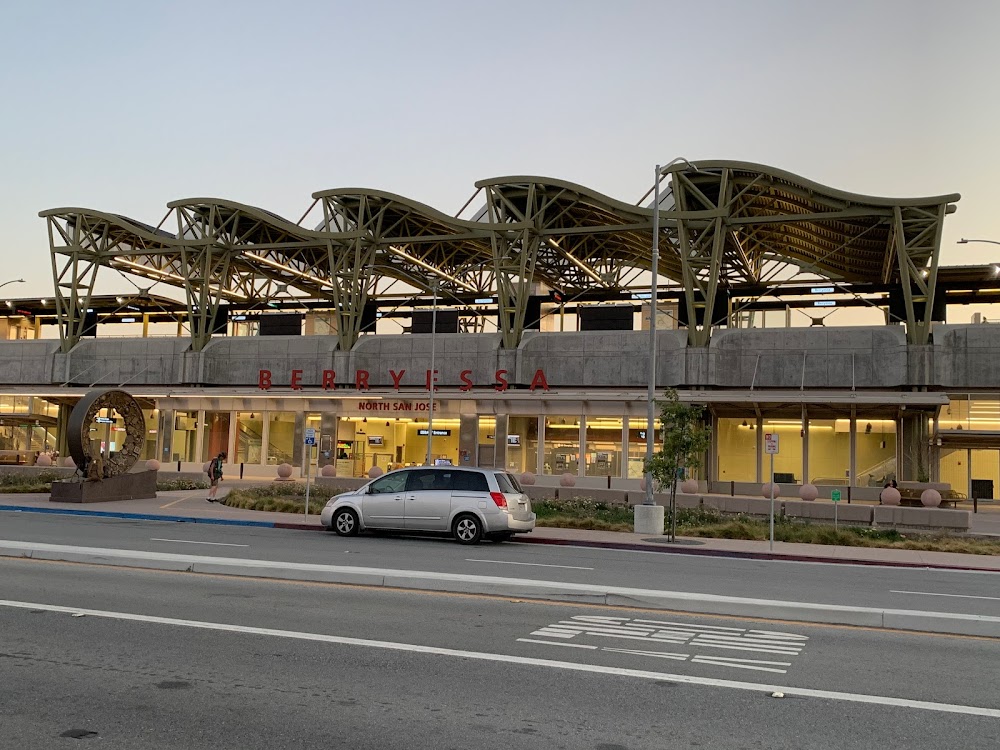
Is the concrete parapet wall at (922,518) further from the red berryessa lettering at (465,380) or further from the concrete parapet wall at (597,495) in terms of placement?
the red berryessa lettering at (465,380)

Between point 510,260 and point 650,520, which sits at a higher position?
point 510,260

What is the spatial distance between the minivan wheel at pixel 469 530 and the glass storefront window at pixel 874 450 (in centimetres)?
2524

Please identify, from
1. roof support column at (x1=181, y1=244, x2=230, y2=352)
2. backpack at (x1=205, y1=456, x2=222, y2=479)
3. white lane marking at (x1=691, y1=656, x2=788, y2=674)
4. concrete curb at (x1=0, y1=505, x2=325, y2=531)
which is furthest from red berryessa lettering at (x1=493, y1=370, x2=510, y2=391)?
white lane marking at (x1=691, y1=656, x2=788, y2=674)

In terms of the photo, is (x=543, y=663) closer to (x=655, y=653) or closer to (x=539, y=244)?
(x=655, y=653)

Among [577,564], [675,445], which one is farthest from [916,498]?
[577,564]

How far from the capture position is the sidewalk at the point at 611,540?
807 inches

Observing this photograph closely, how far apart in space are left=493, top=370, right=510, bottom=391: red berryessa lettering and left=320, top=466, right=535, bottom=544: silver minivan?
23578 mm

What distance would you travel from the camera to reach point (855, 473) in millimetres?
40969

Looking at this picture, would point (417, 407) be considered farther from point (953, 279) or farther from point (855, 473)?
point (953, 279)

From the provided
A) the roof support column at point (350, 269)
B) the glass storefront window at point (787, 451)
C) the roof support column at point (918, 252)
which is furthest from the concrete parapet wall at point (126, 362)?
A: the roof support column at point (918, 252)

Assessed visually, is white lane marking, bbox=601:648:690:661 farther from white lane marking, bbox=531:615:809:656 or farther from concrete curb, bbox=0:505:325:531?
concrete curb, bbox=0:505:325:531

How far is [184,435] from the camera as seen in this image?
5206 centimetres

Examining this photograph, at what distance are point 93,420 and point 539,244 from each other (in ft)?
75.8

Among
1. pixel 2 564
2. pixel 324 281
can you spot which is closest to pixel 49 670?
pixel 2 564
